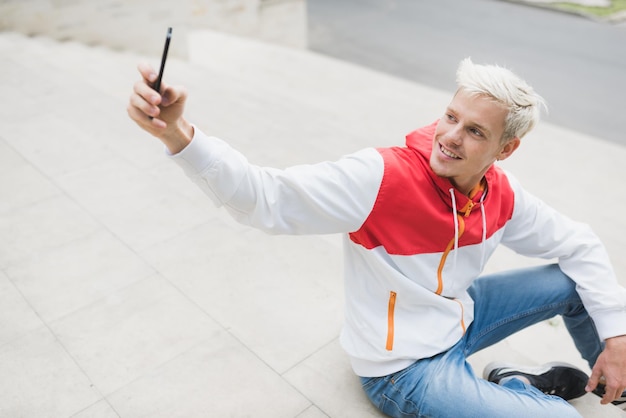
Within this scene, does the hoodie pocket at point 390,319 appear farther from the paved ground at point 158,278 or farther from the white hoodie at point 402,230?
the paved ground at point 158,278

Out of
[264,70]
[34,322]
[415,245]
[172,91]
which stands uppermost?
[172,91]

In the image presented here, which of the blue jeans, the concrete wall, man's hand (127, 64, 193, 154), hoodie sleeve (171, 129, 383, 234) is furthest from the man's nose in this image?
the concrete wall

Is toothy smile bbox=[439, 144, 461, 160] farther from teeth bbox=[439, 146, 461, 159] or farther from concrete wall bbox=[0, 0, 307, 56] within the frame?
concrete wall bbox=[0, 0, 307, 56]

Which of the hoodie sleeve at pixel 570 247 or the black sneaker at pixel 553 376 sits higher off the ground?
the hoodie sleeve at pixel 570 247

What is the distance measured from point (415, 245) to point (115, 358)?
130 centimetres

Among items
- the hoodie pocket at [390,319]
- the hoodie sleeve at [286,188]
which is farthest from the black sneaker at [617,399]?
the hoodie sleeve at [286,188]

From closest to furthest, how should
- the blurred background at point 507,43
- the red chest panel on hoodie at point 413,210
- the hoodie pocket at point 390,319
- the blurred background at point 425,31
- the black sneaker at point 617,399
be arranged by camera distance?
the red chest panel on hoodie at point 413,210
the hoodie pocket at point 390,319
the black sneaker at point 617,399
the blurred background at point 425,31
the blurred background at point 507,43

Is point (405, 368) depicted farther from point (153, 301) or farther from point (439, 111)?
point (439, 111)

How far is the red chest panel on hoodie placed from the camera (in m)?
1.76

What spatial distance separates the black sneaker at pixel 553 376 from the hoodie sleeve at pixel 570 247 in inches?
9.7

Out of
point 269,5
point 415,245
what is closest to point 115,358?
point 415,245

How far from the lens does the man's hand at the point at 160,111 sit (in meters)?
1.37

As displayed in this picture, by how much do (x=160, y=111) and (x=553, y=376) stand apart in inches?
68.2

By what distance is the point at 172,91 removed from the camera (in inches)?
55.9
